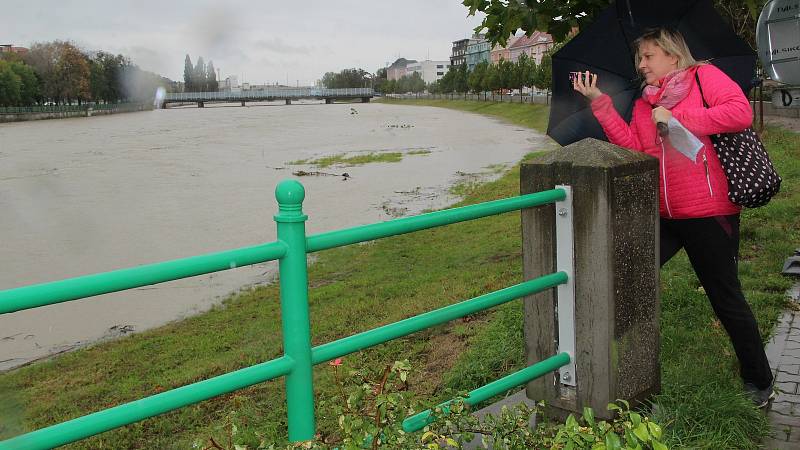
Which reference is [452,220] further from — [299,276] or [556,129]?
[556,129]

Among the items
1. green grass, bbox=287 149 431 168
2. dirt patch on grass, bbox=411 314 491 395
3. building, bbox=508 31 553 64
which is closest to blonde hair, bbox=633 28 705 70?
dirt patch on grass, bbox=411 314 491 395

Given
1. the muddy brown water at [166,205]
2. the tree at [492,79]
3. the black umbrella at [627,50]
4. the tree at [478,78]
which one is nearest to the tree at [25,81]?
the muddy brown water at [166,205]

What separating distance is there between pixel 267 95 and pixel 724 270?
129 m

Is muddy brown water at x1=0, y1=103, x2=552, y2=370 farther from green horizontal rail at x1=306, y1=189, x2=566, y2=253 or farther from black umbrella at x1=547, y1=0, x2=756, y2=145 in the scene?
green horizontal rail at x1=306, y1=189, x2=566, y2=253

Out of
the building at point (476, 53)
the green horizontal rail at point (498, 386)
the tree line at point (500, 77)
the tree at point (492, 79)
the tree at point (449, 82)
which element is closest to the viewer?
the green horizontal rail at point (498, 386)

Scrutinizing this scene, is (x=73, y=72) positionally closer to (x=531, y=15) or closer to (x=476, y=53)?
(x=531, y=15)

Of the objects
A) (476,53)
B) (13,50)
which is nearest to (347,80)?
(476,53)

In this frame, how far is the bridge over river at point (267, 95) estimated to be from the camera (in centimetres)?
10481

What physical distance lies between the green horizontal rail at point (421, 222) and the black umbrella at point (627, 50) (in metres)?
0.85

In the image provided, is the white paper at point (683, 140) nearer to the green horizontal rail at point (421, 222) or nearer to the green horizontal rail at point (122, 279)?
the green horizontal rail at point (421, 222)

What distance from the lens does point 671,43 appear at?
3.47 m

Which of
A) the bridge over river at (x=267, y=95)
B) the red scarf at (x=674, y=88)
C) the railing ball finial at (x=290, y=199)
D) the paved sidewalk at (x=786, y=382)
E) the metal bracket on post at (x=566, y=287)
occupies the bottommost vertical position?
the paved sidewalk at (x=786, y=382)

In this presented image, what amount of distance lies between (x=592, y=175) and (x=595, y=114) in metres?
0.55

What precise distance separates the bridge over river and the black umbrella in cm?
9838
